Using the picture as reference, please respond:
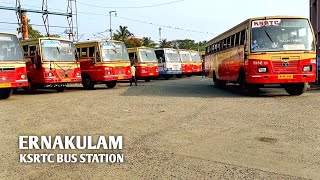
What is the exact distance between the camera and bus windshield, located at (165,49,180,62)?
32.3 m

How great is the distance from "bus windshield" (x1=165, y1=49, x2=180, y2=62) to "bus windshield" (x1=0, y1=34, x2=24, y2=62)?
17.9 metres

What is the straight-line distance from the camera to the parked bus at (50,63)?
1761 cm

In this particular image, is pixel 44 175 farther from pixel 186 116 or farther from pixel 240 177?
pixel 186 116

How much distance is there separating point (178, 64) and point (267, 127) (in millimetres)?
26036

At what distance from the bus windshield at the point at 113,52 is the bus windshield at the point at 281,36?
9407 millimetres

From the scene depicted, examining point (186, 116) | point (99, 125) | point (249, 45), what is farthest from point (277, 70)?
point (99, 125)

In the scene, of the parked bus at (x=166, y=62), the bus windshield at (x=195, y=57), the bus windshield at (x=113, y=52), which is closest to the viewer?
the bus windshield at (x=113, y=52)

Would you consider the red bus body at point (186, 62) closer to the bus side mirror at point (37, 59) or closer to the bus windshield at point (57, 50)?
the bus windshield at point (57, 50)

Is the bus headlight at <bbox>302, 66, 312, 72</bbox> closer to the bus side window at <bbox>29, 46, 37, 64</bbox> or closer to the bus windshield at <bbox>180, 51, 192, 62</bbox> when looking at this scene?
the bus side window at <bbox>29, 46, 37, 64</bbox>

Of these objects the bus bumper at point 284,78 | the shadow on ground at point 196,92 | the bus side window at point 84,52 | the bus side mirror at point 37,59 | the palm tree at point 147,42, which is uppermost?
the palm tree at point 147,42

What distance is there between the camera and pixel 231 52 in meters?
16.0

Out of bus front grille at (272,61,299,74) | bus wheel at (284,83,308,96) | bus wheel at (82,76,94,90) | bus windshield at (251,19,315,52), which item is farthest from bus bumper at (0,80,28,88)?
bus wheel at (284,83,308,96)

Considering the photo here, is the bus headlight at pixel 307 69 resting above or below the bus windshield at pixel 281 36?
below

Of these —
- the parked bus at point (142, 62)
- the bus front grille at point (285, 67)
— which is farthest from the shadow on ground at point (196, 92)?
the parked bus at point (142, 62)
